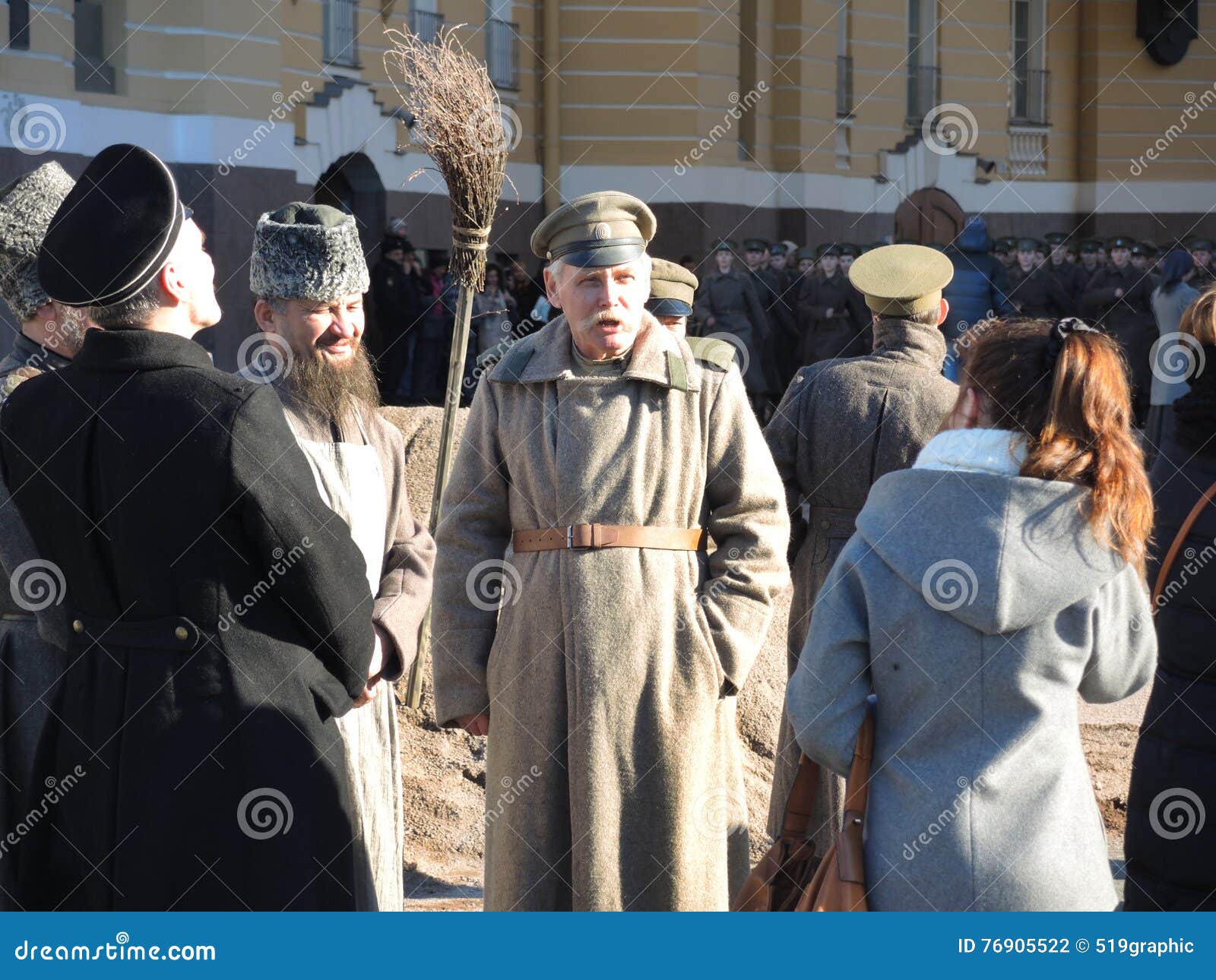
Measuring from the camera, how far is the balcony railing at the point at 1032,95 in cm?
2614

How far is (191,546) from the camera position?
106 inches

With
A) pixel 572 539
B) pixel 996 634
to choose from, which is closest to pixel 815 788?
pixel 996 634

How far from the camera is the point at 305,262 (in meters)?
3.83

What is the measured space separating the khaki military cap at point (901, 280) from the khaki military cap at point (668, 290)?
2.54 feet

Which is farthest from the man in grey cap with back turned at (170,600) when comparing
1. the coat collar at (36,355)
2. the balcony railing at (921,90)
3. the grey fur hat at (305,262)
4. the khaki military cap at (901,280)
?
the balcony railing at (921,90)

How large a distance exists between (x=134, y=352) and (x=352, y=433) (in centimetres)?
109

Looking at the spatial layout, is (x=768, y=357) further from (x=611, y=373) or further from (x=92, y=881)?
(x=92, y=881)

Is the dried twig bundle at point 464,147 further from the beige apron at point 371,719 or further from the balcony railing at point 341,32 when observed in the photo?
the balcony railing at point 341,32

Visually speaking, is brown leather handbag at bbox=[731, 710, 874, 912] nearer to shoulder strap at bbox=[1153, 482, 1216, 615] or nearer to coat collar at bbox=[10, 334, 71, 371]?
shoulder strap at bbox=[1153, 482, 1216, 615]

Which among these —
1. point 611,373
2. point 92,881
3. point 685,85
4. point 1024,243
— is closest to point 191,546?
point 92,881

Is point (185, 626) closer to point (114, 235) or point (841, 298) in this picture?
point (114, 235)

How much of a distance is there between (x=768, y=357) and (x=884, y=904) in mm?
12216

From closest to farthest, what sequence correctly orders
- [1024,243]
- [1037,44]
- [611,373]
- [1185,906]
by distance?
[1185,906]
[611,373]
[1024,243]
[1037,44]

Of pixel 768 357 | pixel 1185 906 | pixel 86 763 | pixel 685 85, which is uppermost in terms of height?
pixel 685 85
